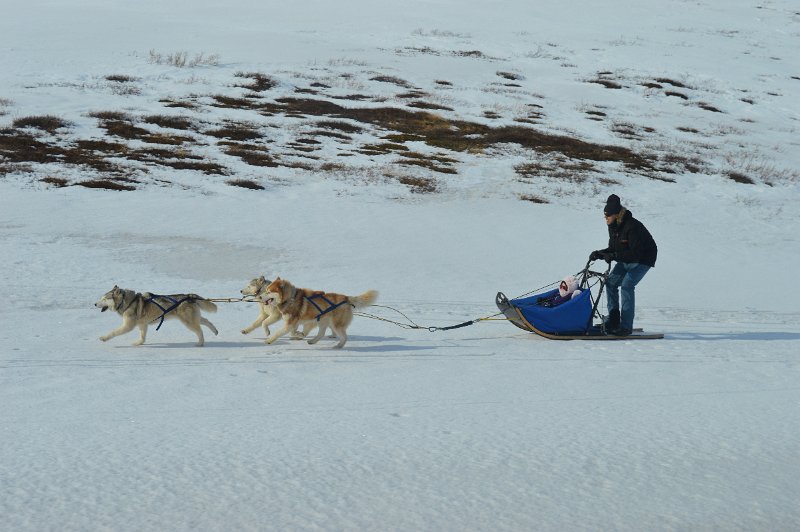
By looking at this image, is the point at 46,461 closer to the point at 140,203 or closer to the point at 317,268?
the point at 317,268

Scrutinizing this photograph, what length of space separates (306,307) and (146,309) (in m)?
1.67

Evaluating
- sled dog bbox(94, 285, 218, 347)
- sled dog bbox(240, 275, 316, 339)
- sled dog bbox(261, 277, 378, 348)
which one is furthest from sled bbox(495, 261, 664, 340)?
sled dog bbox(94, 285, 218, 347)

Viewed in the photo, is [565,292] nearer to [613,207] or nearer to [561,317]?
[561,317]

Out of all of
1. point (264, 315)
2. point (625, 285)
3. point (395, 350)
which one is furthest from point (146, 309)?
point (625, 285)

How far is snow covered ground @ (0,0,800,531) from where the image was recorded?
4664mm

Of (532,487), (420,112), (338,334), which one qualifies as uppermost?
(420,112)

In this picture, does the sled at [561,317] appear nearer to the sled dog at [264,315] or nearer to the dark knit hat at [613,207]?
the dark knit hat at [613,207]

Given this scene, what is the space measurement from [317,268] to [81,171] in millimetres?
8787

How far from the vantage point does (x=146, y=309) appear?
8555 millimetres

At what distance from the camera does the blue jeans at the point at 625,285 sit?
9.36 meters

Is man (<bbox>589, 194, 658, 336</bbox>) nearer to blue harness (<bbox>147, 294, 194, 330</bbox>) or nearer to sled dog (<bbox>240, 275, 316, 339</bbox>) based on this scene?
sled dog (<bbox>240, 275, 316, 339</bbox>)

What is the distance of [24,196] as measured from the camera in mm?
16828

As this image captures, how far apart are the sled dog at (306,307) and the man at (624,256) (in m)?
2.86

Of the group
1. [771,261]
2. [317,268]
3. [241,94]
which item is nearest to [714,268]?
[771,261]
